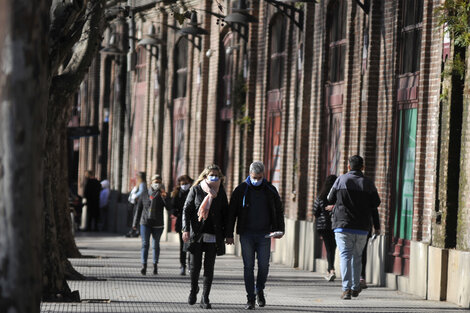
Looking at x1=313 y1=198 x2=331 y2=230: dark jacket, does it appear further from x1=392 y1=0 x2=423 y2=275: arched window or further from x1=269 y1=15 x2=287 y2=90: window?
x1=269 y1=15 x2=287 y2=90: window

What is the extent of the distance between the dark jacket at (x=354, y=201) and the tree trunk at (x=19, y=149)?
8.93m

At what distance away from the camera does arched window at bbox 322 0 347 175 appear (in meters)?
23.8

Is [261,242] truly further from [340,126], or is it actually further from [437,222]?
[340,126]

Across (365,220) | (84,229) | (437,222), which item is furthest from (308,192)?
(84,229)

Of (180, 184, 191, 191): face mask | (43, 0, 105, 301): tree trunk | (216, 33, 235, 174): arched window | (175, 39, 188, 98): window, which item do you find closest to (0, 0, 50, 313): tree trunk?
(43, 0, 105, 301): tree trunk

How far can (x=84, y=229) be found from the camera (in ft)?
134

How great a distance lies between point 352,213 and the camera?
16.7 meters

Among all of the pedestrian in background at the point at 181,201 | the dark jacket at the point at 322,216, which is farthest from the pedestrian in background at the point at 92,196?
the dark jacket at the point at 322,216

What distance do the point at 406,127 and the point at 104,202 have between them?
827 inches

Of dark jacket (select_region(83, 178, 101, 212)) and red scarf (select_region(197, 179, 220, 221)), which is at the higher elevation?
red scarf (select_region(197, 179, 220, 221))

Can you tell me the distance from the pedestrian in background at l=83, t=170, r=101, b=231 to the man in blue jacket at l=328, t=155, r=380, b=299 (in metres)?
23.0

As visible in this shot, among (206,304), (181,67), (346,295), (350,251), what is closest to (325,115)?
(346,295)

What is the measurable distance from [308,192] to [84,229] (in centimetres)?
1702

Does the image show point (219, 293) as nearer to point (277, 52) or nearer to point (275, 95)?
point (275, 95)
